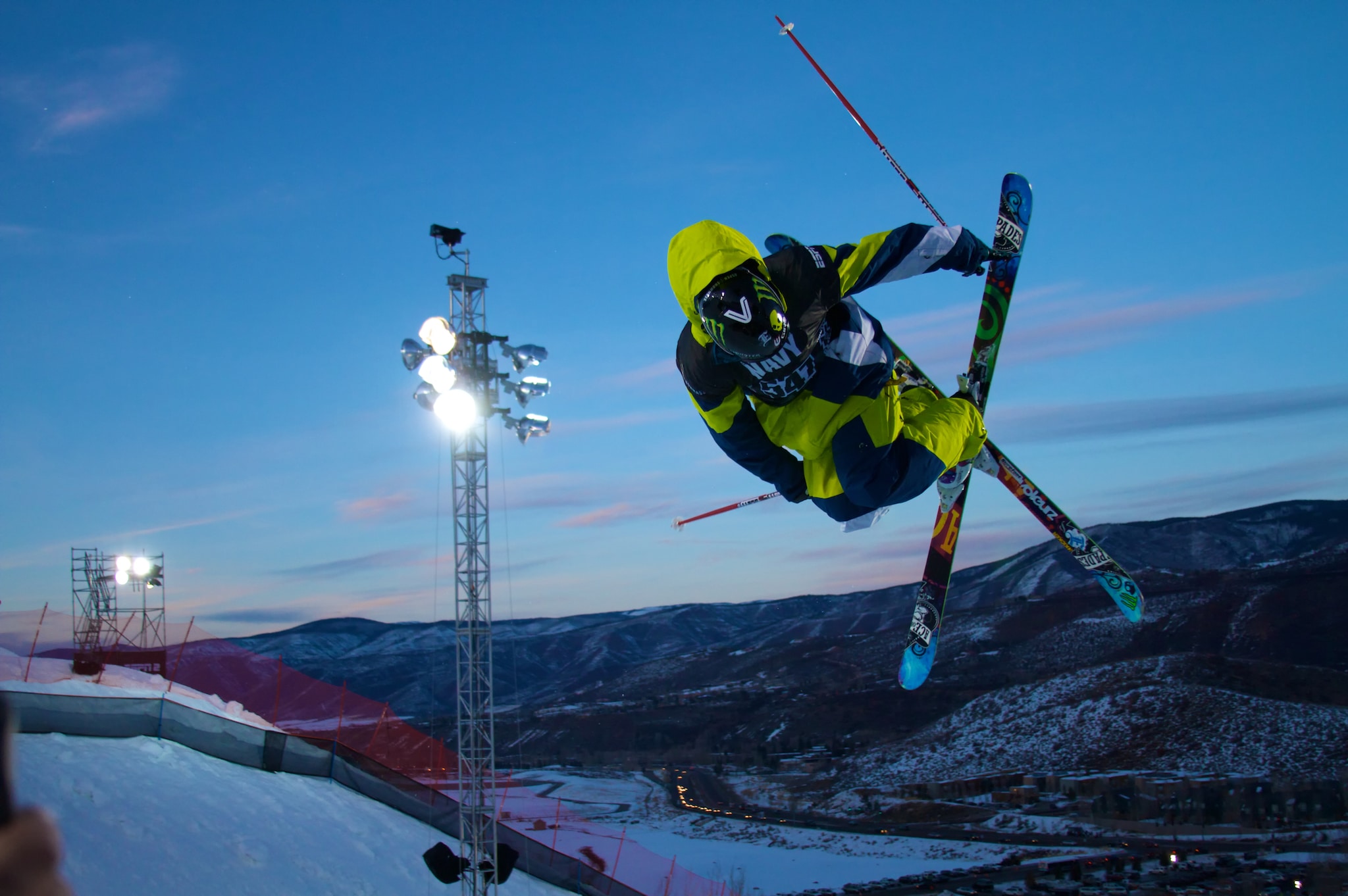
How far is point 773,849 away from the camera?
143 feet

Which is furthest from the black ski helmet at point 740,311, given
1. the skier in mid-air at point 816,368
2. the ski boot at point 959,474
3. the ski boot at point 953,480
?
the ski boot at point 953,480

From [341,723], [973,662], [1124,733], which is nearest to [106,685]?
[341,723]

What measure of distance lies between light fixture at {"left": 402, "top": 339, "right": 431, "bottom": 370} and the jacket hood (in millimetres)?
11902

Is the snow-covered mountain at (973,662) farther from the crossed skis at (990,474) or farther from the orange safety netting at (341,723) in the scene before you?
the crossed skis at (990,474)

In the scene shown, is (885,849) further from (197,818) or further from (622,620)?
(622,620)

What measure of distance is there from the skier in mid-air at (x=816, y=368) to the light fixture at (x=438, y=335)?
10.9m

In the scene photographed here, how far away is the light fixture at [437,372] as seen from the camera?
14.3 m

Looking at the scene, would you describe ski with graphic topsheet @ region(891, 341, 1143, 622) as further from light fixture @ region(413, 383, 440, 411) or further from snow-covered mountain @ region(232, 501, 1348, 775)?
snow-covered mountain @ region(232, 501, 1348, 775)

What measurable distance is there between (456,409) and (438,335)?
1.28m

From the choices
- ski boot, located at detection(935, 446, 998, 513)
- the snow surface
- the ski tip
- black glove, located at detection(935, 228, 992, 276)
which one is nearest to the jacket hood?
black glove, located at detection(935, 228, 992, 276)

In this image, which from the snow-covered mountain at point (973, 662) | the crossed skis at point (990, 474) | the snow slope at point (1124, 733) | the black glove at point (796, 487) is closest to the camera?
the black glove at point (796, 487)

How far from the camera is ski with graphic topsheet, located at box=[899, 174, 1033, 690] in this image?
5883 millimetres

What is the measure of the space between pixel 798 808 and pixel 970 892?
942 inches

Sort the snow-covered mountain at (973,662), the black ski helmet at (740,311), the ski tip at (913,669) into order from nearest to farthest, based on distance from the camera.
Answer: the black ski helmet at (740,311), the ski tip at (913,669), the snow-covered mountain at (973,662)
